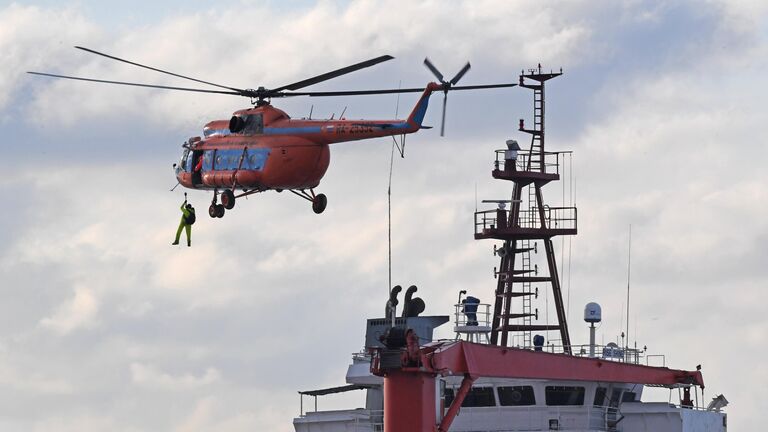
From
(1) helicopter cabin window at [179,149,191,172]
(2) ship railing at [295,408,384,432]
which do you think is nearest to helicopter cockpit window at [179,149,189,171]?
(1) helicopter cabin window at [179,149,191,172]

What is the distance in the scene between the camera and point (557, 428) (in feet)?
202

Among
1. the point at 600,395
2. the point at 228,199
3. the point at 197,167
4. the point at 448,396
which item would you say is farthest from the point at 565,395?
the point at 197,167

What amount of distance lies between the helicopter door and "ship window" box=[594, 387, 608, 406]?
1462cm

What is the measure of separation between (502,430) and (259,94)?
13.3 m

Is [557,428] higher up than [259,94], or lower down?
lower down

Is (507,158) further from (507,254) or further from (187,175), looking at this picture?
(187,175)

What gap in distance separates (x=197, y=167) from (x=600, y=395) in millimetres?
15144

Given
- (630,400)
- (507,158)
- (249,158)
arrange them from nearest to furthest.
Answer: (249,158) < (630,400) < (507,158)

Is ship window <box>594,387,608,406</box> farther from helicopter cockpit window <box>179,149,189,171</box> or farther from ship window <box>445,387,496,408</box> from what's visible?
helicopter cockpit window <box>179,149,189,171</box>

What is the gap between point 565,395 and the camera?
62.3m

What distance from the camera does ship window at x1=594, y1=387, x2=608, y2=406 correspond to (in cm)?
6238

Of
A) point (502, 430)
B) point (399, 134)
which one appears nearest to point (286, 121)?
point (399, 134)

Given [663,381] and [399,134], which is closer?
[399,134]

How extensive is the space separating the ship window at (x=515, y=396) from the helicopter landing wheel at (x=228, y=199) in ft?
35.3
